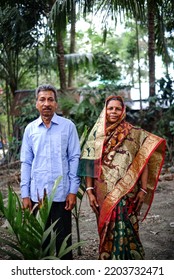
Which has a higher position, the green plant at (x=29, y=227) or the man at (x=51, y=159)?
the man at (x=51, y=159)

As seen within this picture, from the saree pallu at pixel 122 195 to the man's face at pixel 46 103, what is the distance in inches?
20.9

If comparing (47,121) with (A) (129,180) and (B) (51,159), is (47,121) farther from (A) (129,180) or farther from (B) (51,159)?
(A) (129,180)

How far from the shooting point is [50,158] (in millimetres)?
2311

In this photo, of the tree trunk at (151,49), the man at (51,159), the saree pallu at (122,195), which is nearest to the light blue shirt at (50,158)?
the man at (51,159)

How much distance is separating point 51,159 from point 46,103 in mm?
386

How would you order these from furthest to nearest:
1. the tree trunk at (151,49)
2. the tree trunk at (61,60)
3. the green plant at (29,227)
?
the tree trunk at (61,60) → the tree trunk at (151,49) → the green plant at (29,227)

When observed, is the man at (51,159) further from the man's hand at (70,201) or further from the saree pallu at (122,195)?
the saree pallu at (122,195)

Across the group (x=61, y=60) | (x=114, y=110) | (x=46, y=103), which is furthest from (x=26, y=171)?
(x=61, y=60)

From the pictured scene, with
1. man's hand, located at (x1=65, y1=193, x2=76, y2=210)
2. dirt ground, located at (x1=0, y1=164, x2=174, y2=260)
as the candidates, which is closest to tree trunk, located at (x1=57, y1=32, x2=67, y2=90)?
dirt ground, located at (x1=0, y1=164, x2=174, y2=260)

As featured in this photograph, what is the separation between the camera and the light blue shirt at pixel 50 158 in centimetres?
232

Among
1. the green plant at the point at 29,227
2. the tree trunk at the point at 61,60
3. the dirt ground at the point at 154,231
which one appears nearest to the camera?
the green plant at the point at 29,227

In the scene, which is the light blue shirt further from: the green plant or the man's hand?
the green plant
